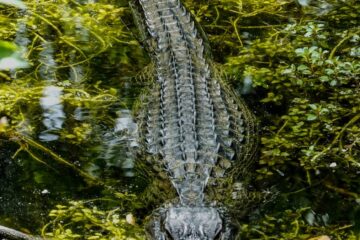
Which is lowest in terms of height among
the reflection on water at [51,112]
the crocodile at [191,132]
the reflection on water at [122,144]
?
the reflection on water at [122,144]

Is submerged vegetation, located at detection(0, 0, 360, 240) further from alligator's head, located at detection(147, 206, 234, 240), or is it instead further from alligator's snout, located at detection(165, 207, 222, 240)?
alligator's snout, located at detection(165, 207, 222, 240)

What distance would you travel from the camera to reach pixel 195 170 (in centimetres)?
315

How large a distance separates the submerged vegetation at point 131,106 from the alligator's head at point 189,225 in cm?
24

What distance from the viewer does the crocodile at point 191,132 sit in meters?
2.79

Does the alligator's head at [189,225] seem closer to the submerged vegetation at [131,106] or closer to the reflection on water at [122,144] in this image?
the submerged vegetation at [131,106]

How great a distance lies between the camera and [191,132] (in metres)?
3.38

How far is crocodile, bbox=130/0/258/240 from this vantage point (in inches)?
110

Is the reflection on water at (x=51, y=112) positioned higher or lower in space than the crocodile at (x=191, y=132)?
lower

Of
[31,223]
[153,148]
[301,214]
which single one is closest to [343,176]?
[301,214]

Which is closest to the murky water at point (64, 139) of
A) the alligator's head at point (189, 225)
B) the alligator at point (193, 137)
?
the alligator at point (193, 137)

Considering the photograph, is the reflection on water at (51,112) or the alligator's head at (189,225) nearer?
the alligator's head at (189,225)

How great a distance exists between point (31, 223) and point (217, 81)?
178 centimetres

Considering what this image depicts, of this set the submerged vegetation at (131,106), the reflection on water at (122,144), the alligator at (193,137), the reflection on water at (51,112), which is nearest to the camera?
the alligator at (193,137)

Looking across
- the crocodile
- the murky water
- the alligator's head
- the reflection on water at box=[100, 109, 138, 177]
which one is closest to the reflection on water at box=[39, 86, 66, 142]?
the murky water
